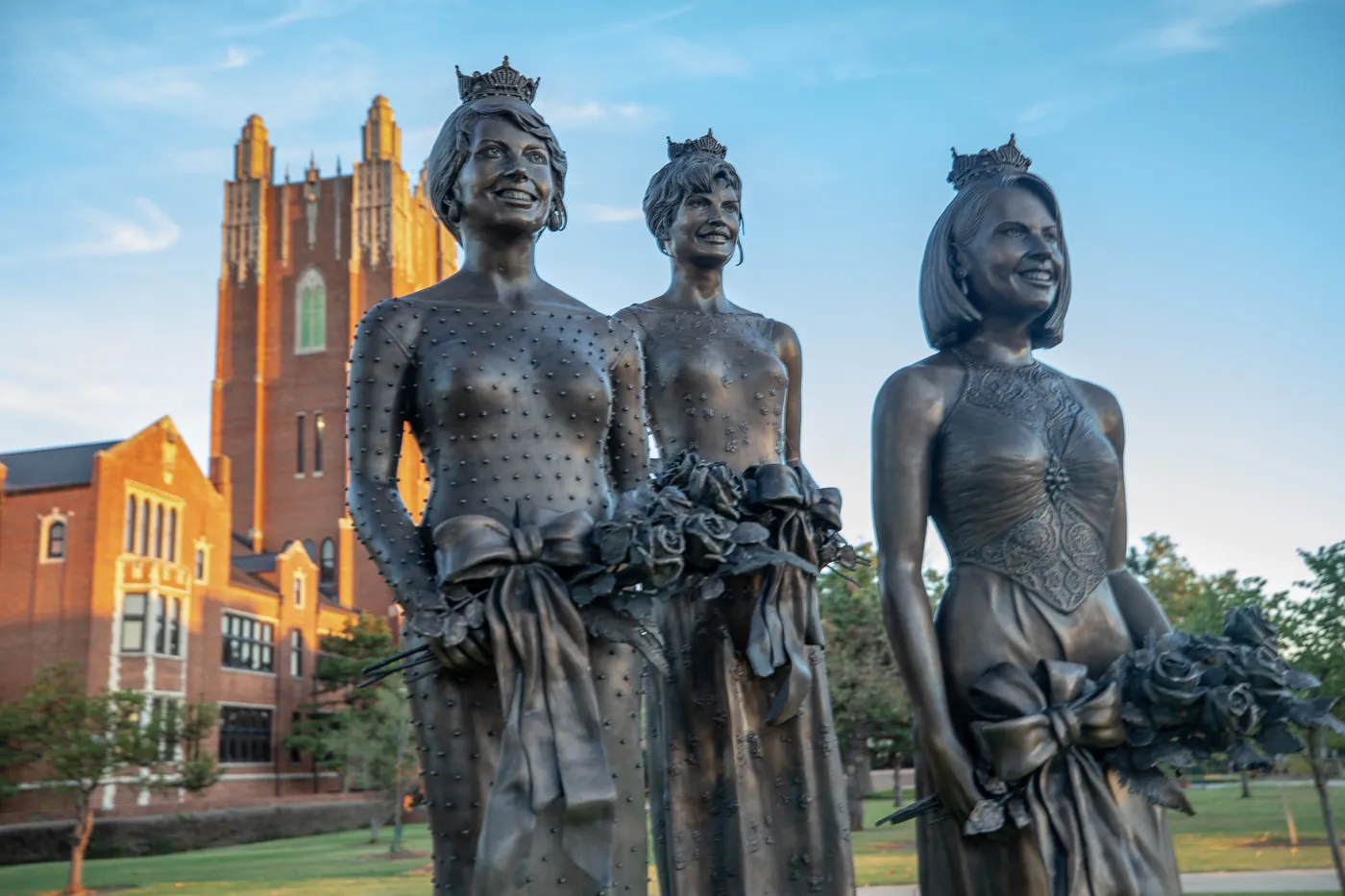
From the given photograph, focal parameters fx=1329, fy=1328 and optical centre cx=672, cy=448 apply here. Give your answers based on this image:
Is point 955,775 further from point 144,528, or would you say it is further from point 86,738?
point 144,528

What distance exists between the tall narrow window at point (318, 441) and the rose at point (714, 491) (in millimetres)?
69599

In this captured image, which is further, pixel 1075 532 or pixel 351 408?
pixel 351 408

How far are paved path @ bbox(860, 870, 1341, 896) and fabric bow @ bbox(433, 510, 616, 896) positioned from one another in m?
12.1

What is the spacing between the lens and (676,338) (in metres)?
5.71

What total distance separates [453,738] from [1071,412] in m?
2.11

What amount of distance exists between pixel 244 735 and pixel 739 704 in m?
50.9

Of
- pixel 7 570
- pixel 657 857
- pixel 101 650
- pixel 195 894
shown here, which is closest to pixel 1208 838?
pixel 195 894

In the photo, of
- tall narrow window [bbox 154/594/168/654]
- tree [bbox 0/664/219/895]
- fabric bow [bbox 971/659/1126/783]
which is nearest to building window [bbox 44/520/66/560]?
tall narrow window [bbox 154/594/168/654]

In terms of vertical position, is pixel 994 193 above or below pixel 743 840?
above

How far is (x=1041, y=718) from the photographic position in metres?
3.49

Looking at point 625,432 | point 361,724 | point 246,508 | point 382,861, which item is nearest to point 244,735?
point 361,724

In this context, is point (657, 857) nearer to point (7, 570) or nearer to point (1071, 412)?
point (1071, 412)

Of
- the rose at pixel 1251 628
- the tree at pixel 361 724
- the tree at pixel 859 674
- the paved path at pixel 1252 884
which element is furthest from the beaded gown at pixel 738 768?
the tree at pixel 859 674

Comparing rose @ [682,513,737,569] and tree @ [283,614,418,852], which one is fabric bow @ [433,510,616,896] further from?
tree @ [283,614,418,852]
